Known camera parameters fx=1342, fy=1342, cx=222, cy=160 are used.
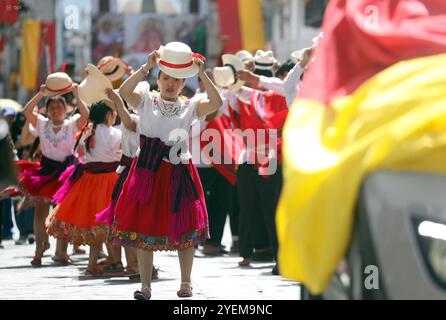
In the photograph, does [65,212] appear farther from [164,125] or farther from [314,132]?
[314,132]

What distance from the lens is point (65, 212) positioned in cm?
1297

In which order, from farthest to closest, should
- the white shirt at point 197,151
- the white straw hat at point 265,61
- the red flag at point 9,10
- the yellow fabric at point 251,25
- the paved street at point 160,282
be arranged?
the yellow fabric at point 251,25 → the white shirt at point 197,151 → the white straw hat at point 265,61 → the red flag at point 9,10 → the paved street at point 160,282

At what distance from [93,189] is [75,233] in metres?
0.46

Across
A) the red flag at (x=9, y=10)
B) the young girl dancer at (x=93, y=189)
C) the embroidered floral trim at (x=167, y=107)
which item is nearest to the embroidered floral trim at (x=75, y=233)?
the young girl dancer at (x=93, y=189)

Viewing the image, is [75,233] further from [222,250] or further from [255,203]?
[222,250]

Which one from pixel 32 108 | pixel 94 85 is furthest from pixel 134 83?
pixel 32 108

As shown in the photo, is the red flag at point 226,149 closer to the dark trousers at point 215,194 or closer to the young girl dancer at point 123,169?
the dark trousers at point 215,194

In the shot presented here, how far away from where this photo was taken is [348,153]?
468cm

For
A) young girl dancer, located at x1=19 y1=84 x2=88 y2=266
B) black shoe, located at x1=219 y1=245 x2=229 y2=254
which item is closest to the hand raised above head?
young girl dancer, located at x1=19 y1=84 x2=88 y2=266

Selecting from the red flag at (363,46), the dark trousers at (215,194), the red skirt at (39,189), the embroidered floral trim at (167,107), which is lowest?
the dark trousers at (215,194)

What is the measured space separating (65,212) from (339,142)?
843cm

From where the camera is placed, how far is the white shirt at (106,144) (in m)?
12.8

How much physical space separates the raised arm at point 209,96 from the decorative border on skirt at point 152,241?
930 mm
